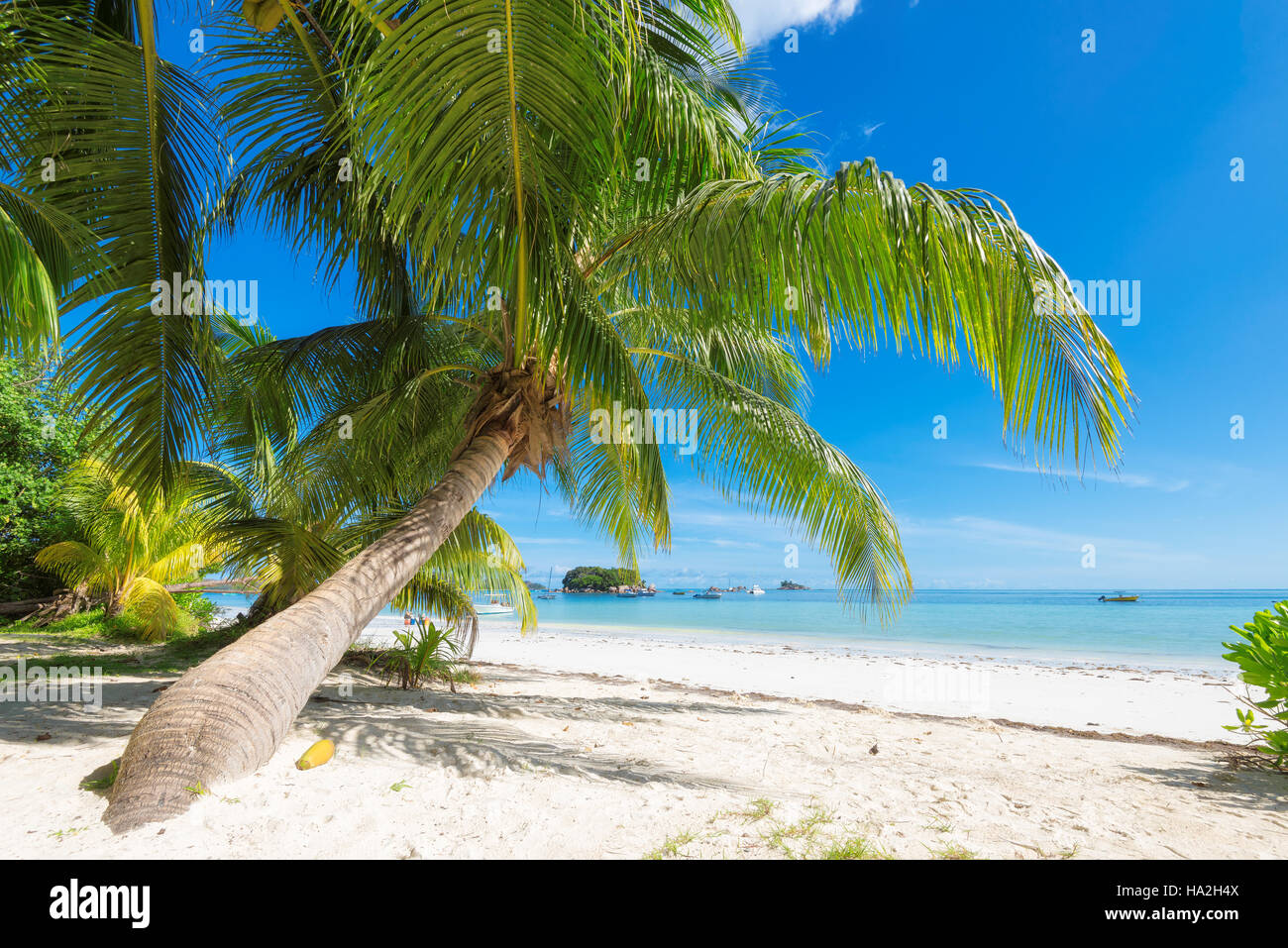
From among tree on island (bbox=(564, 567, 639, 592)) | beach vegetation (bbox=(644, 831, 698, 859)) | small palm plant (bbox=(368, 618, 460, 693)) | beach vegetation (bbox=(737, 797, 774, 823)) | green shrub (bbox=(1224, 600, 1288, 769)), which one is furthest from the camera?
tree on island (bbox=(564, 567, 639, 592))

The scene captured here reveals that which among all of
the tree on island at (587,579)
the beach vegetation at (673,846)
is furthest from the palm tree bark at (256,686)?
the tree on island at (587,579)

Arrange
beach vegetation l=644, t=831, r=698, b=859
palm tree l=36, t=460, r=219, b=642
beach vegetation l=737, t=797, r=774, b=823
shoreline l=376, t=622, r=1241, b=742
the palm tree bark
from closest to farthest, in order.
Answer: beach vegetation l=644, t=831, r=698, b=859 → the palm tree bark → beach vegetation l=737, t=797, r=774, b=823 → shoreline l=376, t=622, r=1241, b=742 → palm tree l=36, t=460, r=219, b=642

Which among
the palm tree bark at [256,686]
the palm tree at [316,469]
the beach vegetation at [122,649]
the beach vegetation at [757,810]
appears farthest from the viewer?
the beach vegetation at [122,649]

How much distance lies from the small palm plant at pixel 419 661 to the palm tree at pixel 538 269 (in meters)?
1.83

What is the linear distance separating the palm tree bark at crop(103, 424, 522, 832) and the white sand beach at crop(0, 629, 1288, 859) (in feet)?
0.41

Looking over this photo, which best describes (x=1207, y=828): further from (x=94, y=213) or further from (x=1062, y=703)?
(x=94, y=213)

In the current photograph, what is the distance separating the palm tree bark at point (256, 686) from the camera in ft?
8.32

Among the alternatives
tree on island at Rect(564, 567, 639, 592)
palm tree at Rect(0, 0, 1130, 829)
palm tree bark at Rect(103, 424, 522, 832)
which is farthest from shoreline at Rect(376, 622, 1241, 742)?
tree on island at Rect(564, 567, 639, 592)

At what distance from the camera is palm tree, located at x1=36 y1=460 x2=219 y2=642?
30.7 feet

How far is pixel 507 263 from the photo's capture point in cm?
374

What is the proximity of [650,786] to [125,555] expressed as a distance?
11297 mm

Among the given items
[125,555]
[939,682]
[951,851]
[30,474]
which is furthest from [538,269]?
[30,474]

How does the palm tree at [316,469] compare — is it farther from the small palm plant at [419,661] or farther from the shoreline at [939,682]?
the shoreline at [939,682]

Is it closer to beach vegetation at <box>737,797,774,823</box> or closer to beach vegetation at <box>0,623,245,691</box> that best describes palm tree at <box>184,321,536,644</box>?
beach vegetation at <box>0,623,245,691</box>
